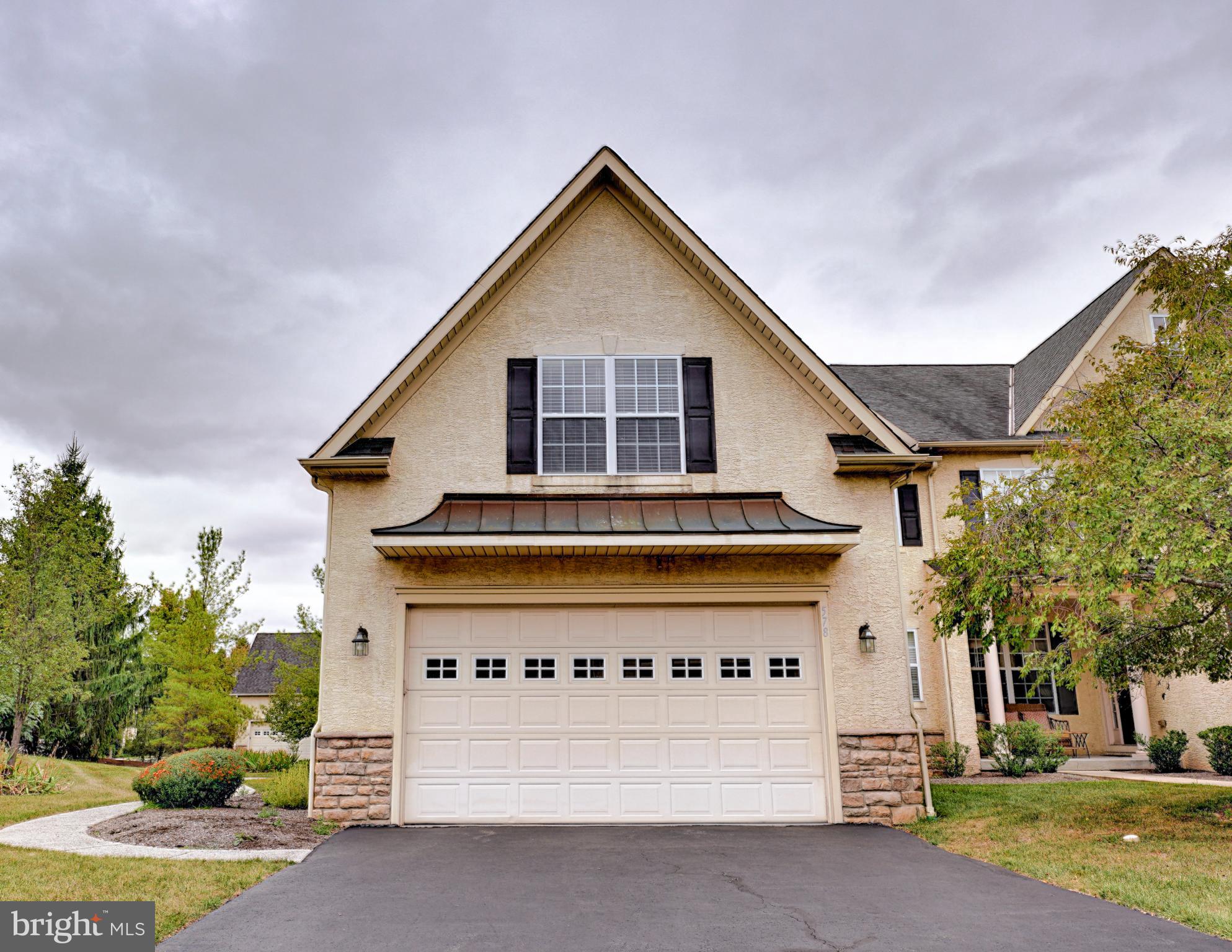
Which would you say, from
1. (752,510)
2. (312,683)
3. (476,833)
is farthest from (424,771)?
(312,683)

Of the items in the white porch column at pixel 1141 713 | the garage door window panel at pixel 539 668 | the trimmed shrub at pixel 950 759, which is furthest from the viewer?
the white porch column at pixel 1141 713

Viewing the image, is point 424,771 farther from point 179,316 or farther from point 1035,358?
point 1035,358

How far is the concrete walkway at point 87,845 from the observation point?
8.06 meters

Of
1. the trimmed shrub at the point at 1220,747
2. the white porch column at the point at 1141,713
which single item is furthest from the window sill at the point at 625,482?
the white porch column at the point at 1141,713

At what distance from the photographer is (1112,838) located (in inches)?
350

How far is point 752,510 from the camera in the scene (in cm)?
1080

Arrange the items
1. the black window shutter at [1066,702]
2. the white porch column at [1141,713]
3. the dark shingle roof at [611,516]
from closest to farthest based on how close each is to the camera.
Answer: the dark shingle roof at [611,516] → the white porch column at [1141,713] → the black window shutter at [1066,702]

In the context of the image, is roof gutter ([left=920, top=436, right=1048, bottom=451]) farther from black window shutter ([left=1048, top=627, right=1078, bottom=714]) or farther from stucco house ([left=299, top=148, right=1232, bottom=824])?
stucco house ([left=299, top=148, right=1232, bottom=824])

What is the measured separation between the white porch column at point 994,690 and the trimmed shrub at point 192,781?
1366cm

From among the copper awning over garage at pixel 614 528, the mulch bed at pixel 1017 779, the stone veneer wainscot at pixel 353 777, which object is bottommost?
the mulch bed at pixel 1017 779

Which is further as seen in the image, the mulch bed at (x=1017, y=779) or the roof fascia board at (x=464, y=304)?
the mulch bed at (x=1017, y=779)

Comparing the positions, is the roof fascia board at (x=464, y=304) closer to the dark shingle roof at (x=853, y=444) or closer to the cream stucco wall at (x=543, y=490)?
the cream stucco wall at (x=543, y=490)

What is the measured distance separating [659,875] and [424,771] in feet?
13.5

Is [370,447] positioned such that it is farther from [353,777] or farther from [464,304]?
[353,777]
